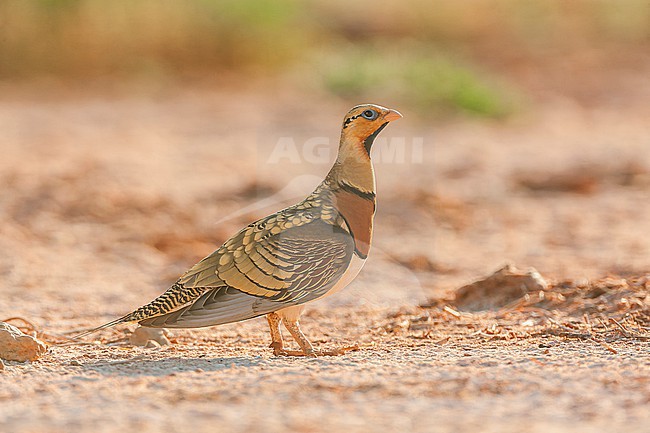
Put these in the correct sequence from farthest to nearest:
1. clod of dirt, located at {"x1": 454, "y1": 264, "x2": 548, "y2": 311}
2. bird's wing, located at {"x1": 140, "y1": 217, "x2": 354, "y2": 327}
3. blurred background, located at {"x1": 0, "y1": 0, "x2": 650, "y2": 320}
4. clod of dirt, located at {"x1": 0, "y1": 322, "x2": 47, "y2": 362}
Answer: blurred background, located at {"x1": 0, "y1": 0, "x2": 650, "y2": 320}
clod of dirt, located at {"x1": 454, "y1": 264, "x2": 548, "y2": 311}
clod of dirt, located at {"x1": 0, "y1": 322, "x2": 47, "y2": 362}
bird's wing, located at {"x1": 140, "y1": 217, "x2": 354, "y2": 327}

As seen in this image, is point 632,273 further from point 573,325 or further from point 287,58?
point 287,58

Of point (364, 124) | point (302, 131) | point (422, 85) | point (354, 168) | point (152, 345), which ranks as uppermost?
point (422, 85)

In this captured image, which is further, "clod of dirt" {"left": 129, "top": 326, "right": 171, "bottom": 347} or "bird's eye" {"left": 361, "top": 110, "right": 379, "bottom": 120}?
"clod of dirt" {"left": 129, "top": 326, "right": 171, "bottom": 347}

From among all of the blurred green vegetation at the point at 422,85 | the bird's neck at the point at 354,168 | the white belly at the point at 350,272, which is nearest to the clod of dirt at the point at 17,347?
the white belly at the point at 350,272

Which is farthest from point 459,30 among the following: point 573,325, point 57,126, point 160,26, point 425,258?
point 573,325

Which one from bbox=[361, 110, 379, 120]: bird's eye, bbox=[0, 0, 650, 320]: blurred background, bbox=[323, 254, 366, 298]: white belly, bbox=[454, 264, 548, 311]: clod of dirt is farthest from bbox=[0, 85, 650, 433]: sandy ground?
bbox=[361, 110, 379, 120]: bird's eye

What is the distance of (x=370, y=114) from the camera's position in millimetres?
4340

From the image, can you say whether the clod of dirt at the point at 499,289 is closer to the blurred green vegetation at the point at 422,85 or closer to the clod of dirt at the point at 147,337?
the clod of dirt at the point at 147,337

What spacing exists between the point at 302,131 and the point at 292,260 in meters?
8.73

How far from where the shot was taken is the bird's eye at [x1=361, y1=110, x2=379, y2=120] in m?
4.33

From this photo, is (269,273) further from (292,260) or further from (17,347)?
(17,347)

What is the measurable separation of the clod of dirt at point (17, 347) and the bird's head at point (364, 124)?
1622mm

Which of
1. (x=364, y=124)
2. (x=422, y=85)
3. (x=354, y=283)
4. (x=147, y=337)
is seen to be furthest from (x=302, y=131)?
(x=364, y=124)

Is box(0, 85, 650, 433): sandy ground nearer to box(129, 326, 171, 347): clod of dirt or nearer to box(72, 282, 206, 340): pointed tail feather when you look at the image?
box(129, 326, 171, 347): clod of dirt
